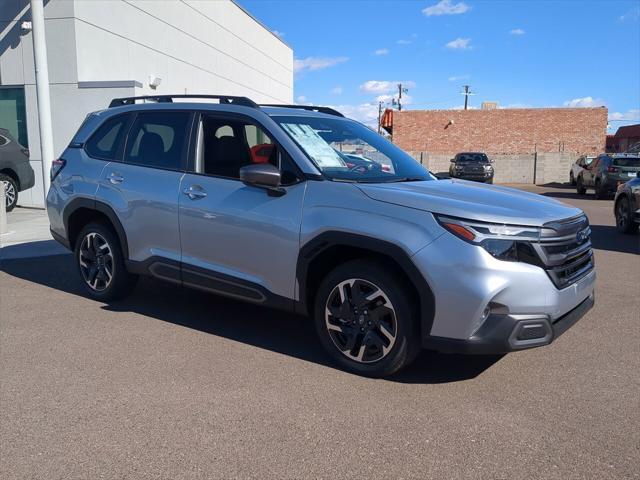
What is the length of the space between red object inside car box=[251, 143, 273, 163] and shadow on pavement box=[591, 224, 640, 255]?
24.2 ft

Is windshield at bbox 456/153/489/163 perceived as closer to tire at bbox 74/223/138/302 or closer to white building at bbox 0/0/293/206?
white building at bbox 0/0/293/206

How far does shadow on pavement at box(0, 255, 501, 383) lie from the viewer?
14.5 ft

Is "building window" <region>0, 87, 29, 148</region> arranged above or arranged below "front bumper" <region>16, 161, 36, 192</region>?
above

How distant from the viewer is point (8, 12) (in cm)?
1430

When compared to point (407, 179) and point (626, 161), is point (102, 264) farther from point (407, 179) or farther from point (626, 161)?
point (626, 161)

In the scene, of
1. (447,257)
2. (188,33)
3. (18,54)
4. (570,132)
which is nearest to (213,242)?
(447,257)

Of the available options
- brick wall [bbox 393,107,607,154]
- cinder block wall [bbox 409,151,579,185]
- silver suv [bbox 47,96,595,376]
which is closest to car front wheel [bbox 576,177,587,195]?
cinder block wall [bbox 409,151,579,185]

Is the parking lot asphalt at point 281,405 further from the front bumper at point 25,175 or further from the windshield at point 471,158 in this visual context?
the windshield at point 471,158

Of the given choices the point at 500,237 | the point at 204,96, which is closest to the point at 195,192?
the point at 204,96

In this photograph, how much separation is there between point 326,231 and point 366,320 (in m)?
0.67

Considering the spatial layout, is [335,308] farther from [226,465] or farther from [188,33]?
[188,33]

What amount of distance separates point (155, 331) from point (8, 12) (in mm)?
12611

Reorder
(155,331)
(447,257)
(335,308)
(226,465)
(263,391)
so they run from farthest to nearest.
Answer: (155,331), (335,308), (263,391), (447,257), (226,465)

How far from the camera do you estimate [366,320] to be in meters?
4.09
